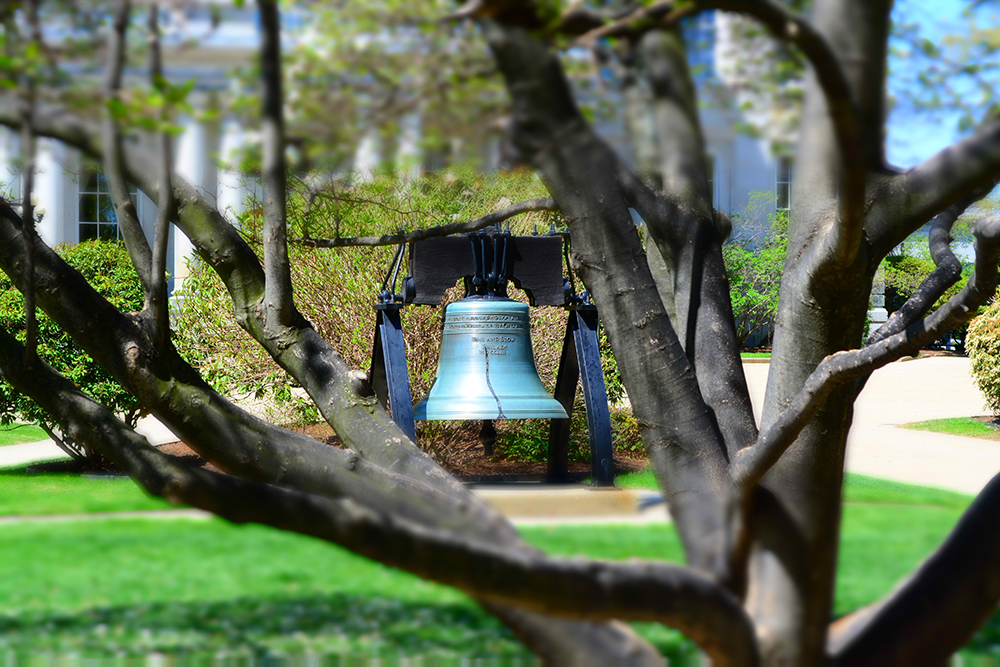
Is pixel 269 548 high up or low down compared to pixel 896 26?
down

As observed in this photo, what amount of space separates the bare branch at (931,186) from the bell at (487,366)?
10.2ft

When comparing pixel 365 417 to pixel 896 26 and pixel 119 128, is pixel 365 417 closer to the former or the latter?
pixel 119 128

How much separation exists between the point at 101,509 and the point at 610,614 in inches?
234

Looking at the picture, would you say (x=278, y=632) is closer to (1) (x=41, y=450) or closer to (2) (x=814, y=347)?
(2) (x=814, y=347)

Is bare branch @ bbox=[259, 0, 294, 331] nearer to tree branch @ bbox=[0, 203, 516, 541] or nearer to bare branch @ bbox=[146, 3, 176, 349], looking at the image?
bare branch @ bbox=[146, 3, 176, 349]

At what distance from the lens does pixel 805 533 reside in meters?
1.86

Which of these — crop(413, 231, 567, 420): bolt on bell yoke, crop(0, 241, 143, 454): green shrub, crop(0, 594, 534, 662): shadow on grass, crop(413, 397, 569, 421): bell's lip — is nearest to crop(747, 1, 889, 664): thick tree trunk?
crop(0, 594, 534, 662): shadow on grass

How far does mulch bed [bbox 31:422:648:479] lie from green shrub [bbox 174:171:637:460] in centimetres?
5

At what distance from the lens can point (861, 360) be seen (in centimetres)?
171

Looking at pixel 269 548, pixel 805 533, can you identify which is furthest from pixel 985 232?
pixel 269 548

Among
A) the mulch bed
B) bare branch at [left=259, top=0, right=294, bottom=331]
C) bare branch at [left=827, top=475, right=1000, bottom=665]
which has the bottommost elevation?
the mulch bed

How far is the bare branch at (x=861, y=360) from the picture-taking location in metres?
1.75

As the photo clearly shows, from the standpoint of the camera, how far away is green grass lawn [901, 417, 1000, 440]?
1139 centimetres

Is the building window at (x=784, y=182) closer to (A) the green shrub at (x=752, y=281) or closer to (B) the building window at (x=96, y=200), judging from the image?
(B) the building window at (x=96, y=200)
